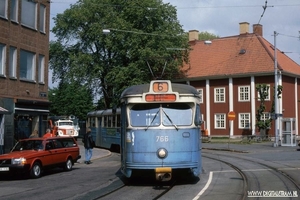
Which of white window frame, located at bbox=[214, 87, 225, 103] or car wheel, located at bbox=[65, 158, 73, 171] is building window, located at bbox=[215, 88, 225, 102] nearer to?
white window frame, located at bbox=[214, 87, 225, 103]

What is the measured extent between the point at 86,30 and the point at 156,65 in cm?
1090

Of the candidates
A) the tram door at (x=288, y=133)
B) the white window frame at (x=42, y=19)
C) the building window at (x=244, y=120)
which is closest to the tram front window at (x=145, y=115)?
the white window frame at (x=42, y=19)

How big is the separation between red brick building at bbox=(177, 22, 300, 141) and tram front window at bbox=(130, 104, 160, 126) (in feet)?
138

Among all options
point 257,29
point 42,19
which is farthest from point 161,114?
point 257,29

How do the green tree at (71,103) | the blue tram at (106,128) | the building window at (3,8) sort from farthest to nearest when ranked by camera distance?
1. the green tree at (71,103)
2. the blue tram at (106,128)
3. the building window at (3,8)

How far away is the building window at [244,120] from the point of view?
58.1 m

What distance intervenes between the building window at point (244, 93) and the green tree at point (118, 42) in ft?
24.4

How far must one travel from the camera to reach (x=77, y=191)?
14.6 meters

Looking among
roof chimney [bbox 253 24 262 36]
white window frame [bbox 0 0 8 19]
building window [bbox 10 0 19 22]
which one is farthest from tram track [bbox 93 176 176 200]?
roof chimney [bbox 253 24 262 36]

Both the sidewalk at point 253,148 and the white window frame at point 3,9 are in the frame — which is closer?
the white window frame at point 3,9

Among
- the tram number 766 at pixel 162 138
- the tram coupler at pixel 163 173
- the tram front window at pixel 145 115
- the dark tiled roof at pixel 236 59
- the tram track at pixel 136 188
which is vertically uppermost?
the dark tiled roof at pixel 236 59

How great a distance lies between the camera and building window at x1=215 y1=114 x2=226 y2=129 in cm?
6083

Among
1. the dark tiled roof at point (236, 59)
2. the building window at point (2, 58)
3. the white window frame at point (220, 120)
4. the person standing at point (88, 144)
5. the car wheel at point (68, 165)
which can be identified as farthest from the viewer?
the white window frame at point (220, 120)

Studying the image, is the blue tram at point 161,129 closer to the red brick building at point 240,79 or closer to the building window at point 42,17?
the building window at point 42,17
